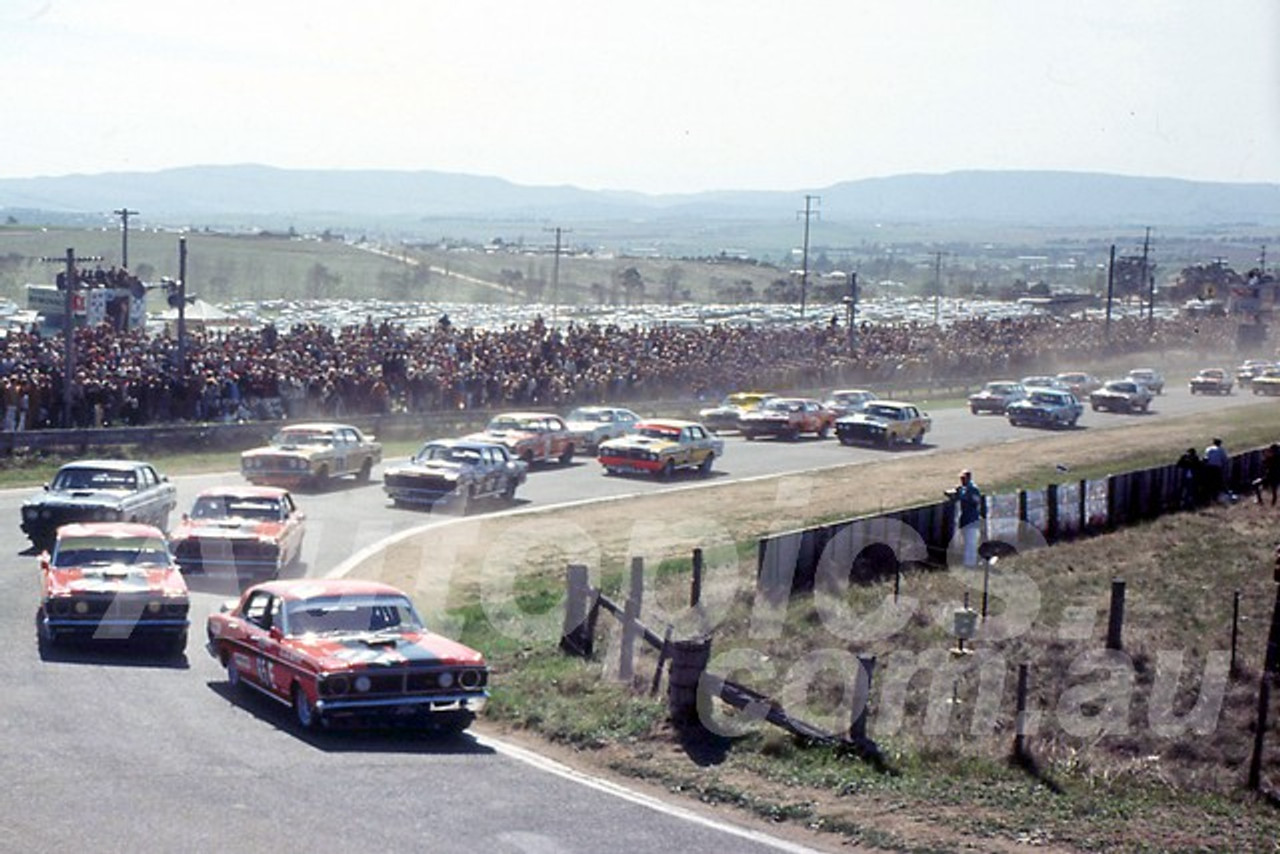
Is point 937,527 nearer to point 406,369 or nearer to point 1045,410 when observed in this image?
point 406,369

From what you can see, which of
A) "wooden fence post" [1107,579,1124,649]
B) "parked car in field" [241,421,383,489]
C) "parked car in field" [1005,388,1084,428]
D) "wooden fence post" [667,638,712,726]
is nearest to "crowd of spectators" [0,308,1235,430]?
"parked car in field" [241,421,383,489]

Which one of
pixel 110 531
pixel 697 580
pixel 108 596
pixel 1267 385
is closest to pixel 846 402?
pixel 1267 385

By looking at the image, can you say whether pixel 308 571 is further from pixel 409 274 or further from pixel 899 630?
pixel 409 274

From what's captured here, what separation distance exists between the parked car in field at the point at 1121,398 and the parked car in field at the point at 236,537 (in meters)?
46.8

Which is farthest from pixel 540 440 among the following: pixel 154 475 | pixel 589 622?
pixel 589 622

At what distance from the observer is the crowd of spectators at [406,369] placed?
40156 millimetres

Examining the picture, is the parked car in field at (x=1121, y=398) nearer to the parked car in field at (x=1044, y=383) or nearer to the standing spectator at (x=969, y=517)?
the parked car in field at (x=1044, y=383)

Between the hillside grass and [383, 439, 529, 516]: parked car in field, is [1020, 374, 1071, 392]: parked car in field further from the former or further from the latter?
the hillside grass

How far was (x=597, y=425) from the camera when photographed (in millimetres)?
44094

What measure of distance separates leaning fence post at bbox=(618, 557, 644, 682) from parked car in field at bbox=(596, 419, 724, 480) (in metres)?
20.4

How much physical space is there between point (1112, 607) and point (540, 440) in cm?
2240

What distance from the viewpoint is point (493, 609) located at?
22312mm

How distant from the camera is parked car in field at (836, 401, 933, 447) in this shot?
48625 mm

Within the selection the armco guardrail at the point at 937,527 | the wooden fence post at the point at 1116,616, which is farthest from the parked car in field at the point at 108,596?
the wooden fence post at the point at 1116,616
